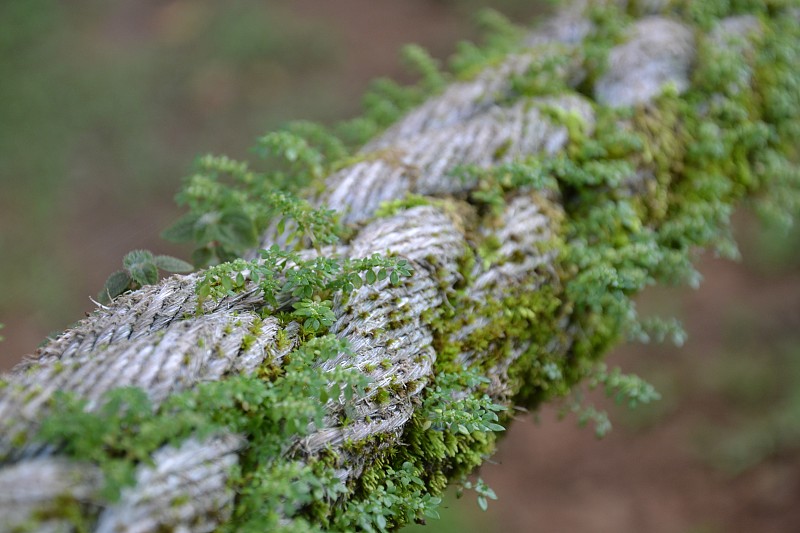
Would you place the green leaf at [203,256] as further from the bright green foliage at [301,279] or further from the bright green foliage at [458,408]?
the bright green foliage at [458,408]

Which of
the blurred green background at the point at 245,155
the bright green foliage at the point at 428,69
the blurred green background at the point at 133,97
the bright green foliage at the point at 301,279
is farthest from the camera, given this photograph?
the blurred green background at the point at 133,97

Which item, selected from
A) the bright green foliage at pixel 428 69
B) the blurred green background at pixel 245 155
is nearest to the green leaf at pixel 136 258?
the bright green foliage at pixel 428 69

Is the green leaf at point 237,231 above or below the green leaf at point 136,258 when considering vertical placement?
below

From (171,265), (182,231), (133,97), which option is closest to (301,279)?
(171,265)

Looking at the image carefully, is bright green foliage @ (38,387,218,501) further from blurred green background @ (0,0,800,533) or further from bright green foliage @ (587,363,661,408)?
blurred green background @ (0,0,800,533)

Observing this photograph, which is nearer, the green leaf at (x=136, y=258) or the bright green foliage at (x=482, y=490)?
the bright green foliage at (x=482, y=490)

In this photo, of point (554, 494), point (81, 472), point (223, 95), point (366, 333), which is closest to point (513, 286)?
point (366, 333)

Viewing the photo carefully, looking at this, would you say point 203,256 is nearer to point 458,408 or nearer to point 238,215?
point 238,215
